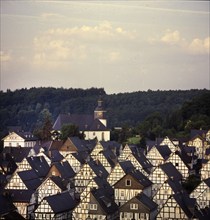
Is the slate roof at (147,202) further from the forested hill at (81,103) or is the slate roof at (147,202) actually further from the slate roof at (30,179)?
the forested hill at (81,103)

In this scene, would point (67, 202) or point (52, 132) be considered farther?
point (52, 132)

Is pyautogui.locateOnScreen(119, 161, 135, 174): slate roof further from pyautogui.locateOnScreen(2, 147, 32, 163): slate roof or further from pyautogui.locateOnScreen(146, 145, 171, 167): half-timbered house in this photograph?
pyautogui.locateOnScreen(2, 147, 32, 163): slate roof

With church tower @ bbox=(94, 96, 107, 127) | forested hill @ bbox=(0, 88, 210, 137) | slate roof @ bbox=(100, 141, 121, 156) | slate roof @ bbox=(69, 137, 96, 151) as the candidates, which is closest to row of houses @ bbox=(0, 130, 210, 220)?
slate roof @ bbox=(100, 141, 121, 156)

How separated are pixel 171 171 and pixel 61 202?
419 inches

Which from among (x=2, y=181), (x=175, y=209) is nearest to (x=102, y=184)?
(x=175, y=209)

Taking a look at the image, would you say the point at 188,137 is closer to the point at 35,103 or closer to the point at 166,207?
the point at 166,207

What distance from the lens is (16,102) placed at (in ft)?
452

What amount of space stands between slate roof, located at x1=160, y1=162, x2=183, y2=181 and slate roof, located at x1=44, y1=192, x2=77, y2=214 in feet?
26.5

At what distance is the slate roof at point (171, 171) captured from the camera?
5038 centimetres

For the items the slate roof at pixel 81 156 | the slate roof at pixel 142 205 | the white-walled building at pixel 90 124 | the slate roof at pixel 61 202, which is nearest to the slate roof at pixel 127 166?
the slate roof at pixel 61 202

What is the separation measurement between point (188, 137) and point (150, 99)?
202 ft

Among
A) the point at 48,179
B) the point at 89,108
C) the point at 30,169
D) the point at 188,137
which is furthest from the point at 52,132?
the point at 89,108

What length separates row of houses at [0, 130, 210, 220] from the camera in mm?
42656

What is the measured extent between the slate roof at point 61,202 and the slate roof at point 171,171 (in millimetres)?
8083
